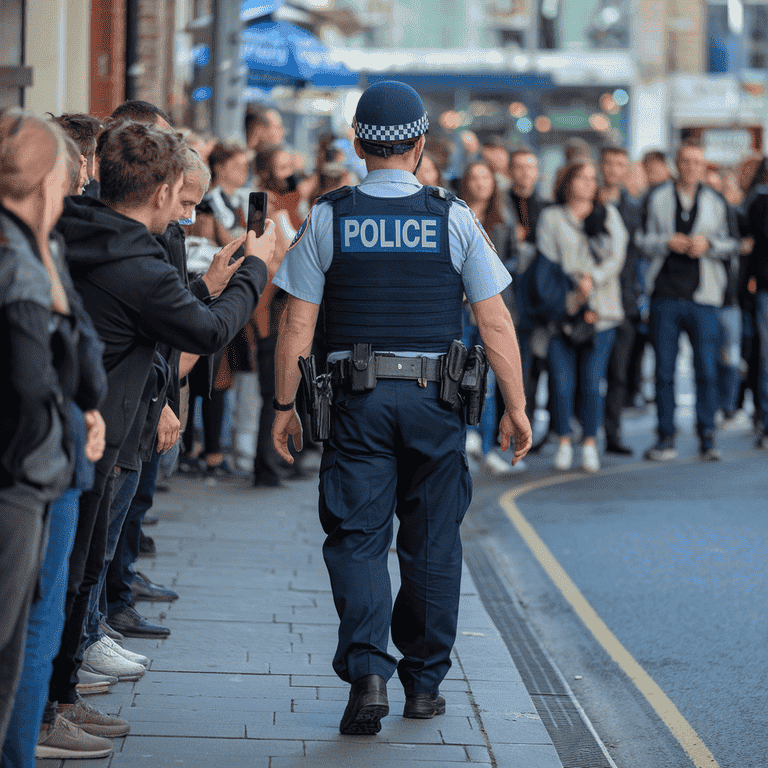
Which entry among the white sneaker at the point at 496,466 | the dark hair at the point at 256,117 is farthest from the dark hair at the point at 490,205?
the dark hair at the point at 256,117

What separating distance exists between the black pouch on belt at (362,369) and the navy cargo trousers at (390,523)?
0.13 feet

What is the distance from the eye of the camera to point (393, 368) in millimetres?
4445

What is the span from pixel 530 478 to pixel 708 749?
5.59m

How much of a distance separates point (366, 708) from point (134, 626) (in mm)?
1440

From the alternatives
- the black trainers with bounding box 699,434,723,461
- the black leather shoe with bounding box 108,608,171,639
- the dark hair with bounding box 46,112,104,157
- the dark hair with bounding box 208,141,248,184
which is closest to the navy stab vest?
the dark hair with bounding box 46,112,104,157

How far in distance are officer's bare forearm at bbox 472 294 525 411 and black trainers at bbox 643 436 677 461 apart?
6.59 m

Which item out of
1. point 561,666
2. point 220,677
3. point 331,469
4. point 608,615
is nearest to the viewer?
point 331,469

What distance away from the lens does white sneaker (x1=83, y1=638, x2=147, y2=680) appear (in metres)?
4.77

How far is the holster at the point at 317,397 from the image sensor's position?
14.7 ft

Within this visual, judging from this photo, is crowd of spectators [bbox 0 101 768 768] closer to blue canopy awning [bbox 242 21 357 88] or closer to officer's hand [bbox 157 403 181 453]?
officer's hand [bbox 157 403 181 453]

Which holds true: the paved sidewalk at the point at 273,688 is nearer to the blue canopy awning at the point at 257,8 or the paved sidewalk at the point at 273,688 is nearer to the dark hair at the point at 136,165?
the dark hair at the point at 136,165

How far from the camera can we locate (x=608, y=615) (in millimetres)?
6301

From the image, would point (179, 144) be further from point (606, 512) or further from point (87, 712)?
point (606, 512)

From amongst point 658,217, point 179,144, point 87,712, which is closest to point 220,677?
point 87,712
